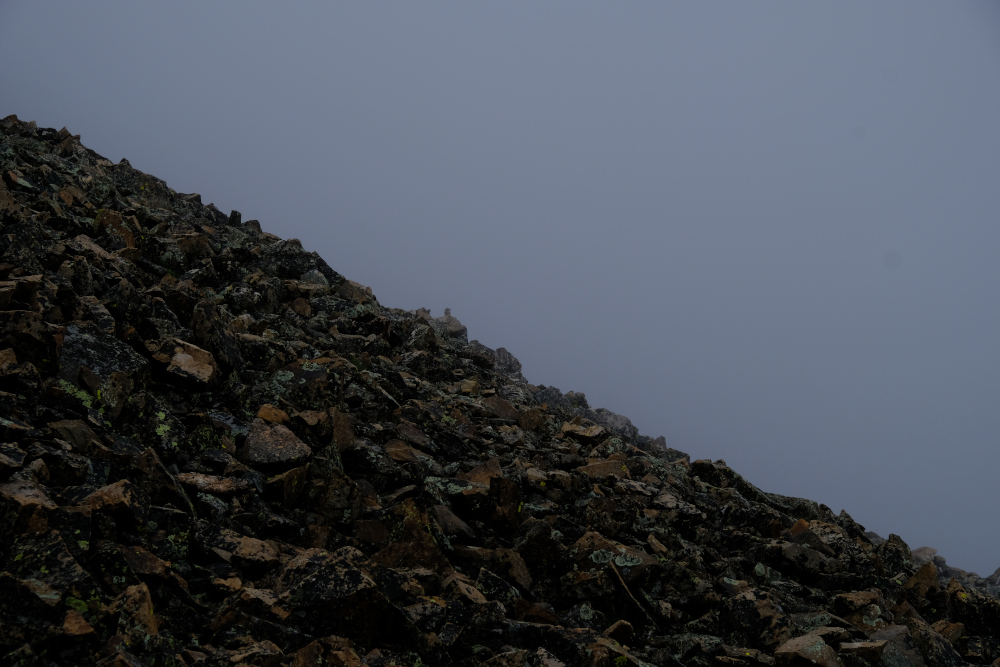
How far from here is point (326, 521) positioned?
7.83m

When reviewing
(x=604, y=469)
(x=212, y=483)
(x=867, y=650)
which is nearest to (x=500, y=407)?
(x=604, y=469)

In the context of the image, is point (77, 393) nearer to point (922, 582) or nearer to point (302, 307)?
point (302, 307)

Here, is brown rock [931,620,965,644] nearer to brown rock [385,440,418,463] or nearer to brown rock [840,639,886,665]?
brown rock [840,639,886,665]

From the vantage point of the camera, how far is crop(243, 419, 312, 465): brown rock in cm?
806

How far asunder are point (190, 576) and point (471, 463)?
5.68 meters

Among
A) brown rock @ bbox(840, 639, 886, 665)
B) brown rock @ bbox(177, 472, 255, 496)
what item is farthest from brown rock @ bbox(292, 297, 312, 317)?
brown rock @ bbox(840, 639, 886, 665)

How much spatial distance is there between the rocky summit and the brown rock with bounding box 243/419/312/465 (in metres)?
0.04

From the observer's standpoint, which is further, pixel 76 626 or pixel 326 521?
pixel 326 521

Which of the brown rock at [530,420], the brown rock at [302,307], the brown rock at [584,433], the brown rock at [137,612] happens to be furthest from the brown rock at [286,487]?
the brown rock at [302,307]

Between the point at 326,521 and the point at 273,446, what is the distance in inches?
52.0

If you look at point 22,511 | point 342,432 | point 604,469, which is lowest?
point 22,511

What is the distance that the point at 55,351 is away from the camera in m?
7.59

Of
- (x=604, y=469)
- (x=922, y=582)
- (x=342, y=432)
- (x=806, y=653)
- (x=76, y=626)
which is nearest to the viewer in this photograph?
(x=76, y=626)

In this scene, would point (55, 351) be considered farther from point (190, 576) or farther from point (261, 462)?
point (190, 576)
